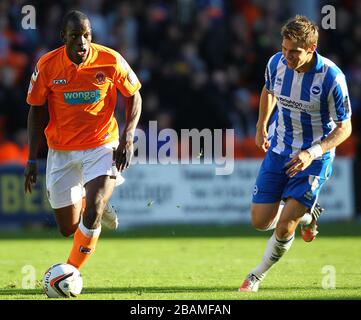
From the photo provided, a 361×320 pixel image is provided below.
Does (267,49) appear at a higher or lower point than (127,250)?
higher

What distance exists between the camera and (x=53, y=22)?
16969mm

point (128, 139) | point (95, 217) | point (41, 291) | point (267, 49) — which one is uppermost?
point (267, 49)

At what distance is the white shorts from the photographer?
834cm

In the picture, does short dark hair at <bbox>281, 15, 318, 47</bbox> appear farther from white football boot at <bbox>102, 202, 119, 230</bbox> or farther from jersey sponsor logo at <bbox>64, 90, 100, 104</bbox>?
white football boot at <bbox>102, 202, 119, 230</bbox>

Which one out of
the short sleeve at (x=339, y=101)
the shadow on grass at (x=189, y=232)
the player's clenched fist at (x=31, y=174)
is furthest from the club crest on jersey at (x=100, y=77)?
the shadow on grass at (x=189, y=232)

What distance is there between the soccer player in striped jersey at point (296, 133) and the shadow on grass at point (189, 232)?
17.8 ft

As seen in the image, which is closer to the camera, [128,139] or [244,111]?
[128,139]

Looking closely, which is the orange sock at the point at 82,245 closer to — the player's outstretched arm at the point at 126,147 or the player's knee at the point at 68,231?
the player's outstretched arm at the point at 126,147

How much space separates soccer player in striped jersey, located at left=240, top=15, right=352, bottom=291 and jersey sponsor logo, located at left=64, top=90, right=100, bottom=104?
4.97 ft

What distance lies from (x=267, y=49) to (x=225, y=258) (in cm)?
769
